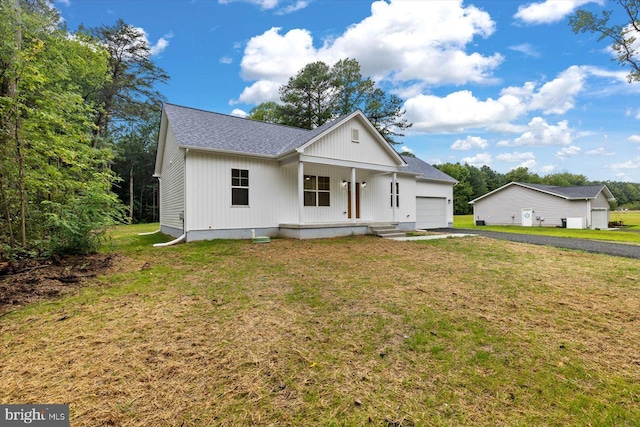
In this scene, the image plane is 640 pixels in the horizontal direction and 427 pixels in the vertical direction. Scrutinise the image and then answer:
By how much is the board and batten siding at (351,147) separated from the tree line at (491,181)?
115 feet

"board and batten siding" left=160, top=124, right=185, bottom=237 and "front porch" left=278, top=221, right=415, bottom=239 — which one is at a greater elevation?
"board and batten siding" left=160, top=124, right=185, bottom=237

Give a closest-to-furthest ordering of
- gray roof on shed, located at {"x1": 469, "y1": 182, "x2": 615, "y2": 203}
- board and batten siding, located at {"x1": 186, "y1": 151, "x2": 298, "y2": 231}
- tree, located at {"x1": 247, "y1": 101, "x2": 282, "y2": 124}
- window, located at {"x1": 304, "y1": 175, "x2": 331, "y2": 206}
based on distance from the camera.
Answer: board and batten siding, located at {"x1": 186, "y1": 151, "x2": 298, "y2": 231}
window, located at {"x1": 304, "y1": 175, "x2": 331, "y2": 206}
gray roof on shed, located at {"x1": 469, "y1": 182, "x2": 615, "y2": 203}
tree, located at {"x1": 247, "y1": 101, "x2": 282, "y2": 124}

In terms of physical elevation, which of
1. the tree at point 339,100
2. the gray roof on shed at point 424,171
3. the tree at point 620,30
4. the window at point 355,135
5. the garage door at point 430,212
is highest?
the tree at point 339,100

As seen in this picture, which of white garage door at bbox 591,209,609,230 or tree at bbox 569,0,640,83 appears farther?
white garage door at bbox 591,209,609,230

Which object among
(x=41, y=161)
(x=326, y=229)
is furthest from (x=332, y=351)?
(x=326, y=229)

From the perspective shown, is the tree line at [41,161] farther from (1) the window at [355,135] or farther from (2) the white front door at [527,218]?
(2) the white front door at [527,218]

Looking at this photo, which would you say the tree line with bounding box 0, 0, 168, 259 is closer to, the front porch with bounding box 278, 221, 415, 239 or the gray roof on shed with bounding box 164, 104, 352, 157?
the gray roof on shed with bounding box 164, 104, 352, 157

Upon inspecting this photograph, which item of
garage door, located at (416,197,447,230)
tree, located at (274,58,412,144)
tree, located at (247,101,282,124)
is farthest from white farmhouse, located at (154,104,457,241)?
tree, located at (247,101,282,124)

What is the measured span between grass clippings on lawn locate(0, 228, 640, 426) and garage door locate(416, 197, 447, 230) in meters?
12.6

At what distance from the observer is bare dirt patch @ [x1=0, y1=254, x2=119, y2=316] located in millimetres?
4246

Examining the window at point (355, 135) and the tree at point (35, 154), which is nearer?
the tree at point (35, 154)

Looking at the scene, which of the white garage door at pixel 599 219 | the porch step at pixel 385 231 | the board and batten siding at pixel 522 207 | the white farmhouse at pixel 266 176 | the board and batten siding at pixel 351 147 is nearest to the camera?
the white farmhouse at pixel 266 176

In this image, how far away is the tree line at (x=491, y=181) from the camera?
4806 cm

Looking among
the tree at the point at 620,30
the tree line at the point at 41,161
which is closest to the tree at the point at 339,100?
the tree at the point at 620,30
